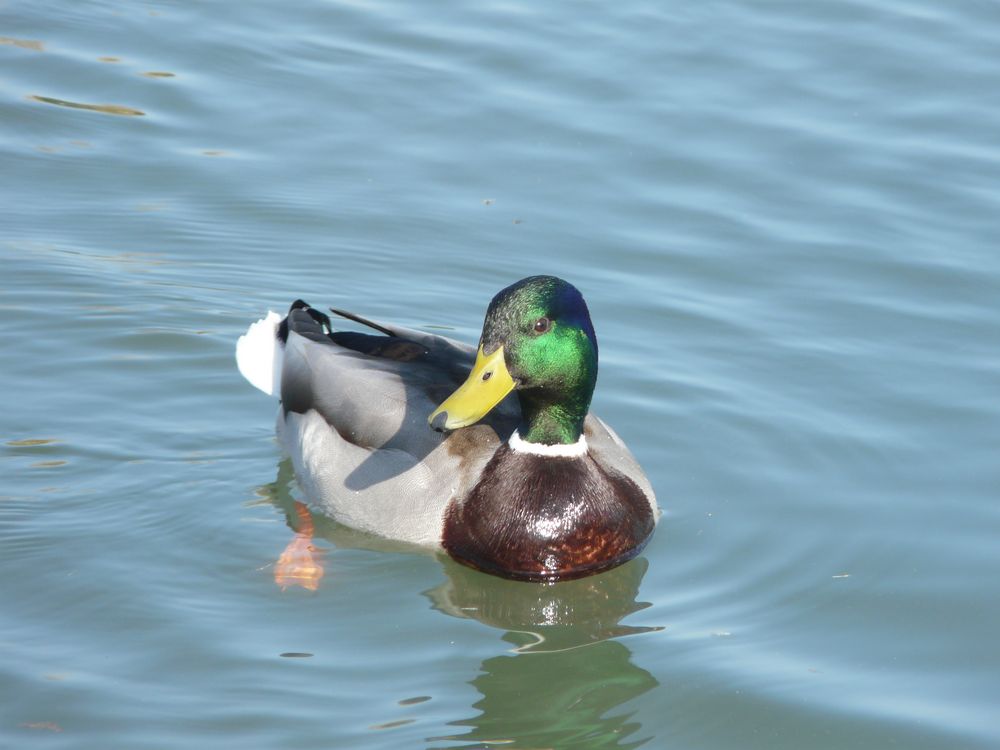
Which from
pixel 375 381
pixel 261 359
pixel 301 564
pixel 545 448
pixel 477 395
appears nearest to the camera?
pixel 477 395

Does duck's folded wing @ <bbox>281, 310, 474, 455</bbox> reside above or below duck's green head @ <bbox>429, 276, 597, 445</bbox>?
below

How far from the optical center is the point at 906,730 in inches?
217

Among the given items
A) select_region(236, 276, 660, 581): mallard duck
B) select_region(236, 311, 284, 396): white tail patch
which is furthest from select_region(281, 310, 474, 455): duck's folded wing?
select_region(236, 311, 284, 396): white tail patch

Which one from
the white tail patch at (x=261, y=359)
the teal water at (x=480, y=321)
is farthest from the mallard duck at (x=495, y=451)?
the white tail patch at (x=261, y=359)

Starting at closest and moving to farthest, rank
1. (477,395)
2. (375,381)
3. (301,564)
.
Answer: (477,395)
(301,564)
(375,381)

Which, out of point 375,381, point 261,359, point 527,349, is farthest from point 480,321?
point 527,349

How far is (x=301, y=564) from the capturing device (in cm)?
659

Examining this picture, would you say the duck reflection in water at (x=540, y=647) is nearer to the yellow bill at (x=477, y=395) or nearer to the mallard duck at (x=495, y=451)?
the mallard duck at (x=495, y=451)

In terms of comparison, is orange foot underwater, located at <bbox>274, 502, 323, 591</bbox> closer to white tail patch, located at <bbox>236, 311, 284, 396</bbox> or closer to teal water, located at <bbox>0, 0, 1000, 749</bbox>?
teal water, located at <bbox>0, 0, 1000, 749</bbox>

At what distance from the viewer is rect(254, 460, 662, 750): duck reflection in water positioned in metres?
5.53

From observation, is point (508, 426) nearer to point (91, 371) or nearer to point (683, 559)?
point (683, 559)

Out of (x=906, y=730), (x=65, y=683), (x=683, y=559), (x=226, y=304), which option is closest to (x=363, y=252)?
(x=226, y=304)

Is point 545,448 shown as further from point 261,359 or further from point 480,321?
point 480,321

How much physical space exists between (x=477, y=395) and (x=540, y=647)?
3.22 feet
